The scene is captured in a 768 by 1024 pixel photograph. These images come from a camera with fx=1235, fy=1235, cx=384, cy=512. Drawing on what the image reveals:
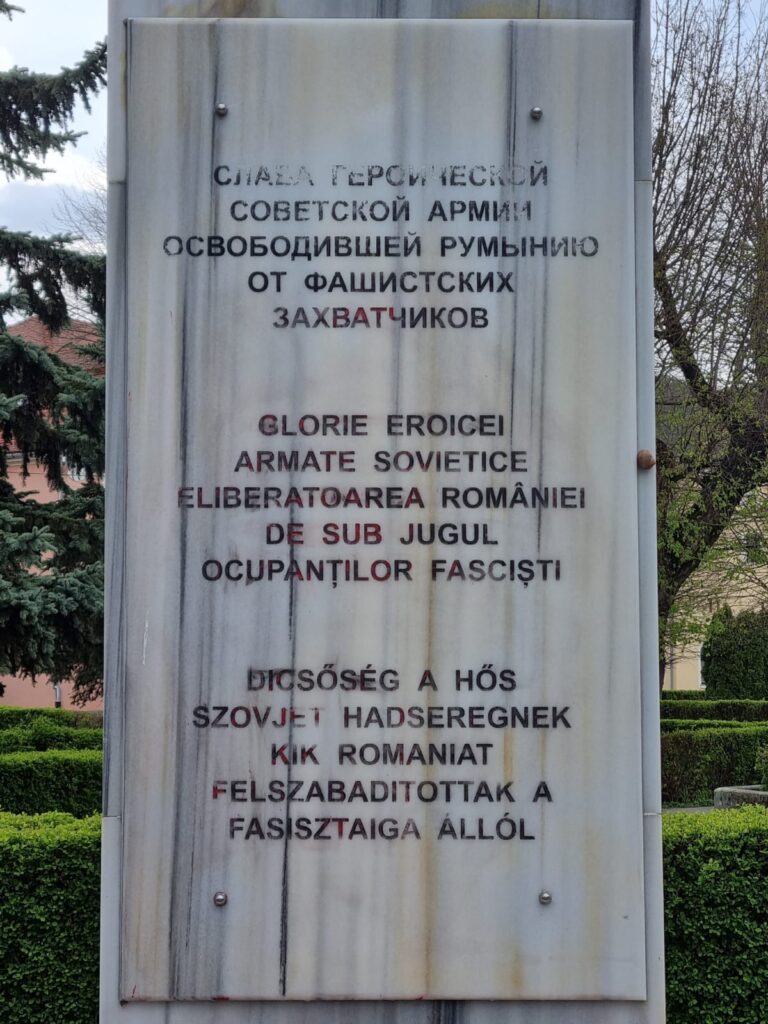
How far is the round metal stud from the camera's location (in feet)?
10.8

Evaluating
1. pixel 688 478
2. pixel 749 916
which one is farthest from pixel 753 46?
pixel 749 916

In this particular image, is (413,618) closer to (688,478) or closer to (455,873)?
(455,873)

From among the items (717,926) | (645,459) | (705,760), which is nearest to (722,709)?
(705,760)

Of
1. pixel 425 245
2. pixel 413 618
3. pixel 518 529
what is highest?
pixel 425 245

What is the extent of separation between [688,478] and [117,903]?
14.5 meters

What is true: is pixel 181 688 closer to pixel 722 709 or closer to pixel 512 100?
pixel 512 100

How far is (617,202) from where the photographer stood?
3.37m

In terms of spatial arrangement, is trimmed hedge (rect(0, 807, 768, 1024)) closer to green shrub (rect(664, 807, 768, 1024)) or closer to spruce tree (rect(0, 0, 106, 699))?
green shrub (rect(664, 807, 768, 1024))

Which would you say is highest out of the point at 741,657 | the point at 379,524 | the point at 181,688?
the point at 379,524

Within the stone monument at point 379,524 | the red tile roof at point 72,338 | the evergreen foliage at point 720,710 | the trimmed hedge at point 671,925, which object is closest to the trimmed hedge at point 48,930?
the trimmed hedge at point 671,925

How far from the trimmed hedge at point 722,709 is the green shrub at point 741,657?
5.32ft

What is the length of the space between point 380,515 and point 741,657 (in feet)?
80.6

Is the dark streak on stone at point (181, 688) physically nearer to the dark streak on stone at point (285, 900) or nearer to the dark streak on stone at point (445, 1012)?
the dark streak on stone at point (285, 900)

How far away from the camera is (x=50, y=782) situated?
12.2m
